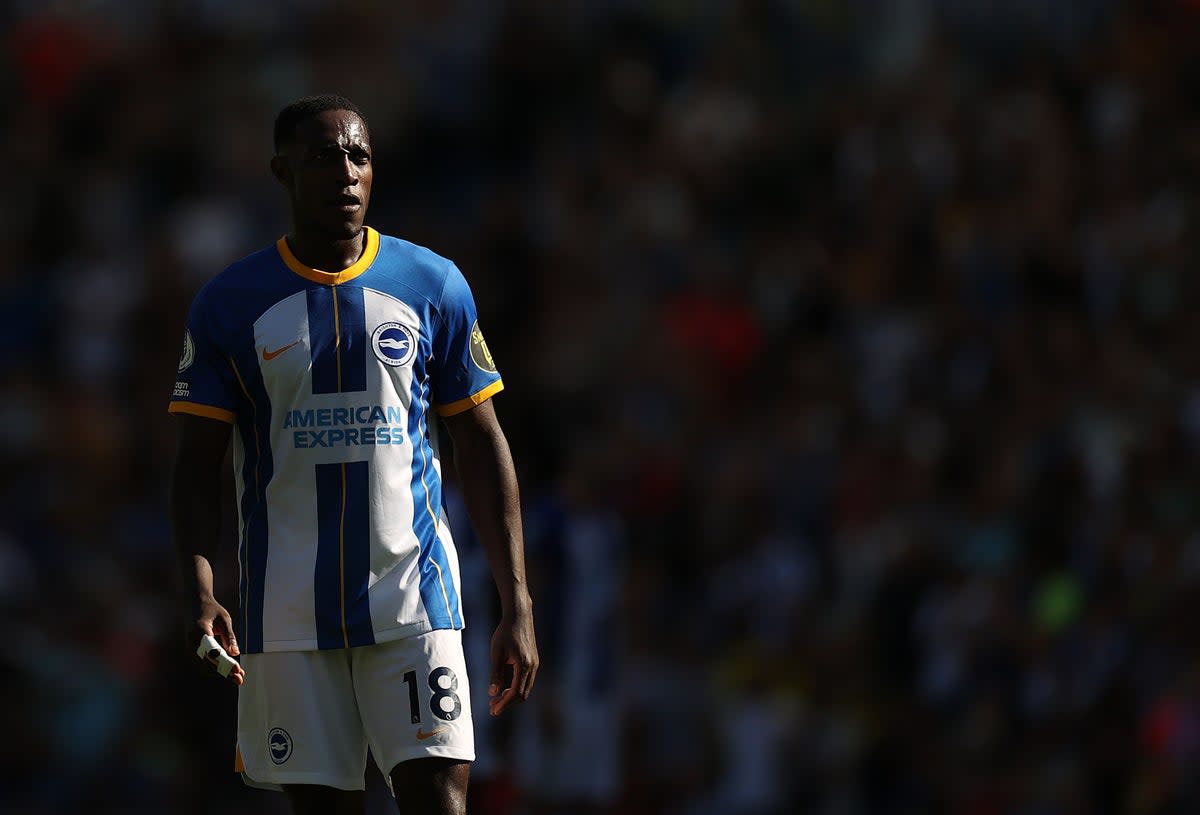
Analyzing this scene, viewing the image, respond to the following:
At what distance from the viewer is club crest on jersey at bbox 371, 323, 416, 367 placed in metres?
5.11

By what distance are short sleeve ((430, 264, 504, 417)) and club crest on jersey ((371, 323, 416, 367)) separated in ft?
0.37

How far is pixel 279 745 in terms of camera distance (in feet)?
16.7

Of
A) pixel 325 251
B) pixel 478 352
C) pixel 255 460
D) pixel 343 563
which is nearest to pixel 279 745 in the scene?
pixel 343 563

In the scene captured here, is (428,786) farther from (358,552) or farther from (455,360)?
(455,360)

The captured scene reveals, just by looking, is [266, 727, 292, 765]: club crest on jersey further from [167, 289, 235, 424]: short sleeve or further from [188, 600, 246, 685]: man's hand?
[167, 289, 235, 424]: short sleeve

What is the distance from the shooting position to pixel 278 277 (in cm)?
516

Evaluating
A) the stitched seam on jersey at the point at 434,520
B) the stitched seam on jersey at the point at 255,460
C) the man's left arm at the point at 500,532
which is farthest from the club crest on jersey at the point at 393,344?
the stitched seam on jersey at the point at 255,460

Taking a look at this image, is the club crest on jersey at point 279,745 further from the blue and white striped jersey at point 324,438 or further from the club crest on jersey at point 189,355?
the club crest on jersey at point 189,355

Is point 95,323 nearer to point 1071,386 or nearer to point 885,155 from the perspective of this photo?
point 885,155

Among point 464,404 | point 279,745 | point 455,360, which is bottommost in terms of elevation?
point 279,745

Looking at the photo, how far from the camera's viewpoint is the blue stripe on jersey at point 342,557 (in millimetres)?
5066

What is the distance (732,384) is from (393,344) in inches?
314

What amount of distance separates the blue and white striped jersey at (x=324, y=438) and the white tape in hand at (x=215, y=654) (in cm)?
21

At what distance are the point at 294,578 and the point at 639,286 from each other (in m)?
8.48
